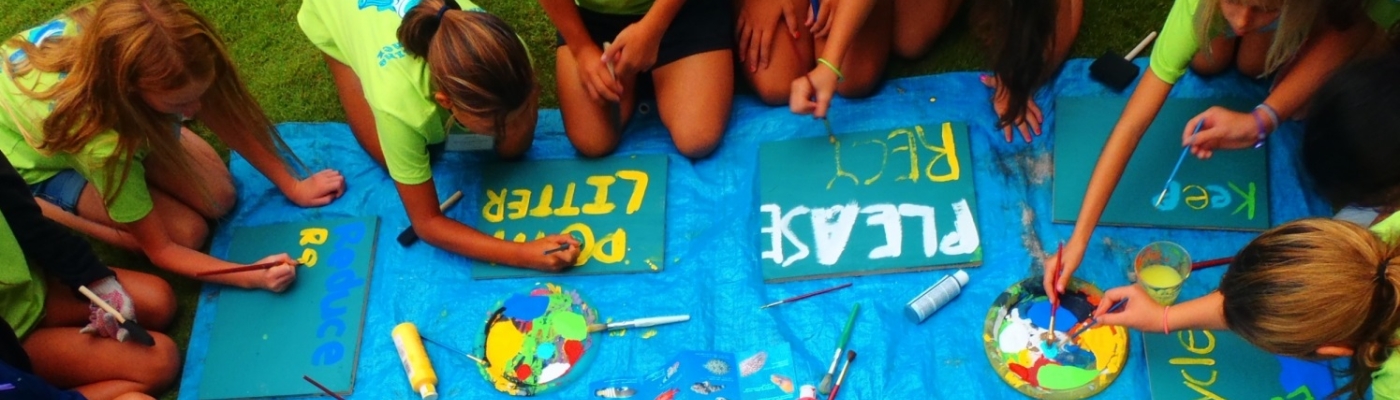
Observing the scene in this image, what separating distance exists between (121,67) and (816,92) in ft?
4.32

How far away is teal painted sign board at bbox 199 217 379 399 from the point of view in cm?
195

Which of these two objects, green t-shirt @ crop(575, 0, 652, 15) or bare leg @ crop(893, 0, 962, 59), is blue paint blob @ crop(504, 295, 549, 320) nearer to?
green t-shirt @ crop(575, 0, 652, 15)

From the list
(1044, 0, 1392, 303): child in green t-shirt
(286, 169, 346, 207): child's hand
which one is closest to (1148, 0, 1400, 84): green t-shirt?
(1044, 0, 1392, 303): child in green t-shirt

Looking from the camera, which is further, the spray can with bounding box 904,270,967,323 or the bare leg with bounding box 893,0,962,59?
the bare leg with bounding box 893,0,962,59

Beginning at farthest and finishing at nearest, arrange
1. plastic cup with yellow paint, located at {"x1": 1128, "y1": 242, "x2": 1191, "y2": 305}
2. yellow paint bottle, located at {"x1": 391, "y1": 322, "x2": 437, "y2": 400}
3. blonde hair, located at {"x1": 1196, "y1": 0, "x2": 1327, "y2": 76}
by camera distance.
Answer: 1. yellow paint bottle, located at {"x1": 391, "y1": 322, "x2": 437, "y2": 400}
2. plastic cup with yellow paint, located at {"x1": 1128, "y1": 242, "x2": 1191, "y2": 305}
3. blonde hair, located at {"x1": 1196, "y1": 0, "x2": 1327, "y2": 76}

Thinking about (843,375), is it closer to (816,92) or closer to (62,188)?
→ (816,92)

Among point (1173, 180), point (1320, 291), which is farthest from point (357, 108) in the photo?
point (1320, 291)

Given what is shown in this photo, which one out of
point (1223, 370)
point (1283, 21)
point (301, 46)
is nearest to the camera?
point (1283, 21)

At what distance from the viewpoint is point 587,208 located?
6.84 ft

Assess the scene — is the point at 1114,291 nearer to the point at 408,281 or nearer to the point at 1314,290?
the point at 1314,290

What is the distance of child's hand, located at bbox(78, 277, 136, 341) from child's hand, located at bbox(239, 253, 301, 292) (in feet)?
0.74

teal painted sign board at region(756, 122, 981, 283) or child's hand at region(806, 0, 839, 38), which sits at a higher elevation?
child's hand at region(806, 0, 839, 38)

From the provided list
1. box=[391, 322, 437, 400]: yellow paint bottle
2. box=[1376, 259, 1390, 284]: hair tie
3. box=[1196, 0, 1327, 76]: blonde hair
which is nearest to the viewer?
box=[1376, 259, 1390, 284]: hair tie

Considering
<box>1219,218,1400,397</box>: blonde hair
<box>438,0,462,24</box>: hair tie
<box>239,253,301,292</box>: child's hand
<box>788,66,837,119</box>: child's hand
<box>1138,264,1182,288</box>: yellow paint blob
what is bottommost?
<box>239,253,301,292</box>: child's hand
